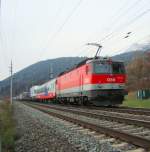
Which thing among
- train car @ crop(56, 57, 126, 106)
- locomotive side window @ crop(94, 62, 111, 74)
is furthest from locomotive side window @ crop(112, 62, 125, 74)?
locomotive side window @ crop(94, 62, 111, 74)

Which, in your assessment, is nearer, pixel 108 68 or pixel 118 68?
pixel 108 68

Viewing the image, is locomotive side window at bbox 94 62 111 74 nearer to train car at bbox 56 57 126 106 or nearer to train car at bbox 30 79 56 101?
train car at bbox 56 57 126 106

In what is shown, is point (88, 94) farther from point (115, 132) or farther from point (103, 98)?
point (115, 132)

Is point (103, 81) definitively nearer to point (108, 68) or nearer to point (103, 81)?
point (103, 81)

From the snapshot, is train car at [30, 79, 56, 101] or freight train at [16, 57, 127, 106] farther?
train car at [30, 79, 56, 101]

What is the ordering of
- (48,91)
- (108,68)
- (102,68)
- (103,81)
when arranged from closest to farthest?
(103,81) < (102,68) < (108,68) < (48,91)

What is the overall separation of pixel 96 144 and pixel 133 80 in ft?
265

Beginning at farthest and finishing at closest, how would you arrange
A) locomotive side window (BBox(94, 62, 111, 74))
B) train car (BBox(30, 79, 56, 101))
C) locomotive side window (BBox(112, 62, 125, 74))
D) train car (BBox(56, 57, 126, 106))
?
train car (BBox(30, 79, 56, 101)) < locomotive side window (BBox(112, 62, 125, 74)) < locomotive side window (BBox(94, 62, 111, 74)) < train car (BBox(56, 57, 126, 106))

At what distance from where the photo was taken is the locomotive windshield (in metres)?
25.5

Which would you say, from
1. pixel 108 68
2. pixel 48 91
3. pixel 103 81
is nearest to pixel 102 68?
pixel 108 68

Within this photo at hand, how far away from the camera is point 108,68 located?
Result: 26.0 metres

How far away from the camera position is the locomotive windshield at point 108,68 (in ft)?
83.8

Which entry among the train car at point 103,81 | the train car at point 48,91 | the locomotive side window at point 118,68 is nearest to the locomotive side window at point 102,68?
the train car at point 103,81

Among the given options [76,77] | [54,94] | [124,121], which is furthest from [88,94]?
[54,94]
